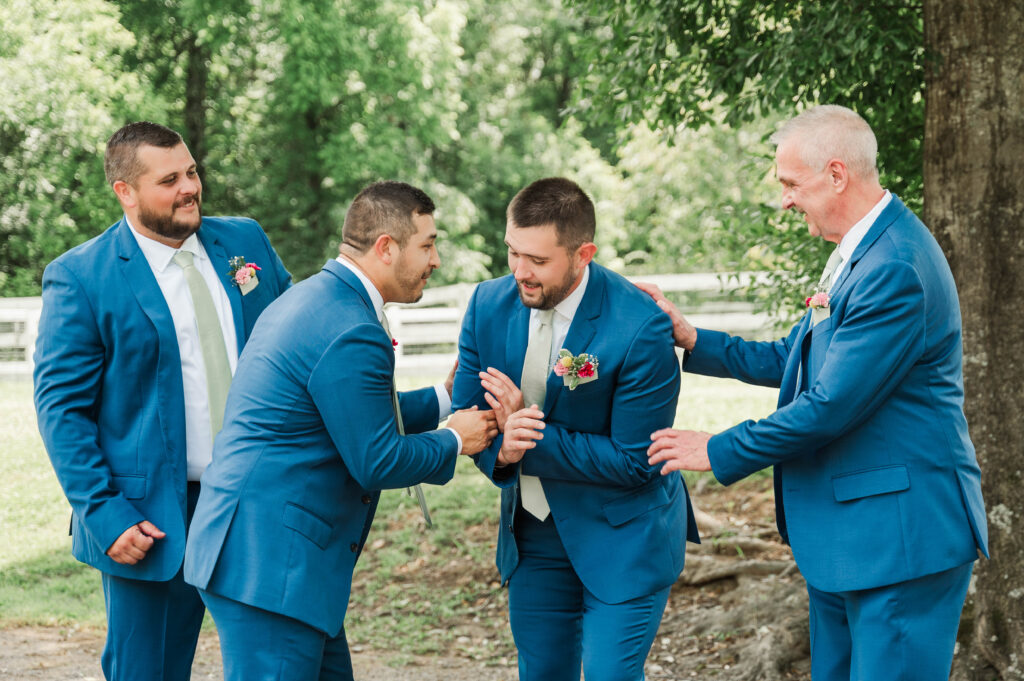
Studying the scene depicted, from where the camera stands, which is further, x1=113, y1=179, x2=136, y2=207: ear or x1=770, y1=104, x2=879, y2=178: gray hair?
x1=113, y1=179, x2=136, y2=207: ear

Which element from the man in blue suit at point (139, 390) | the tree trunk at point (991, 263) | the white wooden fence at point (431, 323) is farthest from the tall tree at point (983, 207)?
the white wooden fence at point (431, 323)

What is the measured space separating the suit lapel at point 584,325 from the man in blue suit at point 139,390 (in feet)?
3.98

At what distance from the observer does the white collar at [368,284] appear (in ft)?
11.6

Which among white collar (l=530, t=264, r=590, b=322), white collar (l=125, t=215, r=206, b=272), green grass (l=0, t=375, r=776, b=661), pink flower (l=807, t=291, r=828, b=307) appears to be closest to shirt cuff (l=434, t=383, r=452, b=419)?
white collar (l=530, t=264, r=590, b=322)

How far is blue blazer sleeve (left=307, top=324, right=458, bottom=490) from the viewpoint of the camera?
3.27 metres

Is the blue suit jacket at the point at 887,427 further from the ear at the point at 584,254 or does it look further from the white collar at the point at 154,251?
the white collar at the point at 154,251

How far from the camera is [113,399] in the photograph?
12.7ft

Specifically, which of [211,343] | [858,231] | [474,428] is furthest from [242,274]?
[858,231]

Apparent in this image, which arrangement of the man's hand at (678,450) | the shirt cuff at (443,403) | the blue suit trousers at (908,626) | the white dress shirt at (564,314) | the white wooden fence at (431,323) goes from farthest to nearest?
the white wooden fence at (431,323) < the shirt cuff at (443,403) < the white dress shirt at (564,314) < the man's hand at (678,450) < the blue suit trousers at (908,626)

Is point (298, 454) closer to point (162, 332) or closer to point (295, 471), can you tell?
point (295, 471)

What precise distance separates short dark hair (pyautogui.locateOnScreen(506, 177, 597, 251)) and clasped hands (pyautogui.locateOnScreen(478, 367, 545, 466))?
1.77ft

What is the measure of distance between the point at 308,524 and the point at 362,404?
1.40 feet

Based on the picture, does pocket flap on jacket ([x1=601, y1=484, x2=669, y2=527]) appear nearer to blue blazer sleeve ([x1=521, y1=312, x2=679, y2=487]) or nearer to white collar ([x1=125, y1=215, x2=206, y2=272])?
blue blazer sleeve ([x1=521, y1=312, x2=679, y2=487])

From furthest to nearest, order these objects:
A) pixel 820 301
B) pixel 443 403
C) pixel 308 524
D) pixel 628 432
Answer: pixel 443 403 → pixel 628 432 → pixel 820 301 → pixel 308 524
